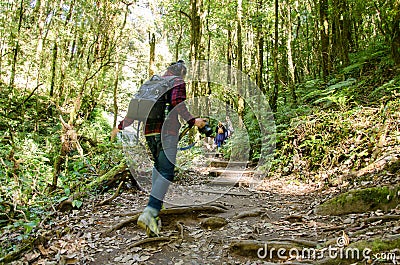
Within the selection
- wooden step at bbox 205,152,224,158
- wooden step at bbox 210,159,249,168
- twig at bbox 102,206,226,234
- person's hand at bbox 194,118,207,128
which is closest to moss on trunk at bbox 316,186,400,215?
twig at bbox 102,206,226,234

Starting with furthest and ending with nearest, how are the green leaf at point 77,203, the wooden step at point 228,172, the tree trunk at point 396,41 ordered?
the wooden step at point 228,172 < the tree trunk at point 396,41 < the green leaf at point 77,203

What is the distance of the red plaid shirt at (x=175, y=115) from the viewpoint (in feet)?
13.0

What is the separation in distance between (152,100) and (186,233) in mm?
1868

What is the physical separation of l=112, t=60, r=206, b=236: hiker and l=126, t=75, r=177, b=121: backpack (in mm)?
66

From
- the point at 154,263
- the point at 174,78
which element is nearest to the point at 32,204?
the point at 154,263

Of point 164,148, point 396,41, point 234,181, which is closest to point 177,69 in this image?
point 164,148

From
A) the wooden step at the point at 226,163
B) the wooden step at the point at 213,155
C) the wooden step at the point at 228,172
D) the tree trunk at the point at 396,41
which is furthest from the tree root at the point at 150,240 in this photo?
the wooden step at the point at 213,155

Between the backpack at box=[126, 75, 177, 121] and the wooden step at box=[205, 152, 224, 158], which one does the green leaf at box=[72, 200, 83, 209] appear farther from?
the wooden step at box=[205, 152, 224, 158]

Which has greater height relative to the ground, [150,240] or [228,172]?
[228,172]

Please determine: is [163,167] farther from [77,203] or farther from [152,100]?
[77,203]

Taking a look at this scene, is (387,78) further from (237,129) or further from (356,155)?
(237,129)

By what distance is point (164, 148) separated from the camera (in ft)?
13.0

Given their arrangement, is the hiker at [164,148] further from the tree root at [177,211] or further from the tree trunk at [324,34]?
the tree trunk at [324,34]

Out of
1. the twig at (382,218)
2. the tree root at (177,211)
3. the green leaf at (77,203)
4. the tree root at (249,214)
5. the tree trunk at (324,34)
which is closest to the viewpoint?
→ the twig at (382,218)
